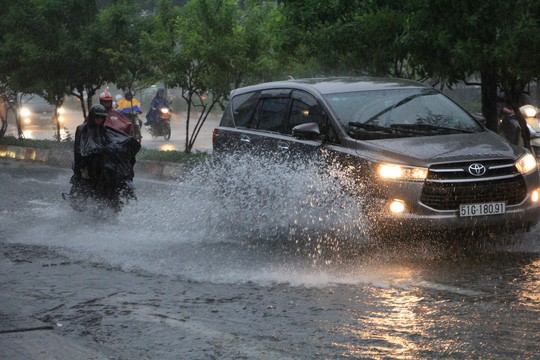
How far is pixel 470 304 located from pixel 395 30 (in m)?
8.01

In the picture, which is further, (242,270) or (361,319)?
(242,270)

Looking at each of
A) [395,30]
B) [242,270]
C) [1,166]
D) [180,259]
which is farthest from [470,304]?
[1,166]

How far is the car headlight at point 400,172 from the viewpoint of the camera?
9273 millimetres

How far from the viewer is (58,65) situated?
25156mm

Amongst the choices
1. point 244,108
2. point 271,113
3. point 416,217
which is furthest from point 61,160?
point 416,217

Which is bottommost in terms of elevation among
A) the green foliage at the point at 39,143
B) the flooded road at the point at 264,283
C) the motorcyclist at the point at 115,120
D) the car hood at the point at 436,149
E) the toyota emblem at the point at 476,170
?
the flooded road at the point at 264,283

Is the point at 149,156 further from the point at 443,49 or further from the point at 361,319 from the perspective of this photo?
the point at 361,319

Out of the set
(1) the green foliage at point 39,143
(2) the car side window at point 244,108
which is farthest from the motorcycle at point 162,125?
(2) the car side window at point 244,108

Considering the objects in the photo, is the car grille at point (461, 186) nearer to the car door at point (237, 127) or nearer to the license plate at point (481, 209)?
the license plate at point (481, 209)

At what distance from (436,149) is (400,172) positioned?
42 centimetres

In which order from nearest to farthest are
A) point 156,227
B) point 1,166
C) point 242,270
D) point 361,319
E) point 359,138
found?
1. point 361,319
2. point 242,270
3. point 359,138
4. point 156,227
5. point 1,166

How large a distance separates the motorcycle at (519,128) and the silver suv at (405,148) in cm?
641

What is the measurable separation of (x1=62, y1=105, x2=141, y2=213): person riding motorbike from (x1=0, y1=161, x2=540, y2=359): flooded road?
28cm

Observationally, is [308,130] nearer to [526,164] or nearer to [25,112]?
[526,164]
